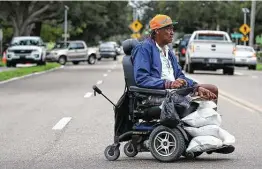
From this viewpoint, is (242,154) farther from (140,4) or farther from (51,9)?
(140,4)

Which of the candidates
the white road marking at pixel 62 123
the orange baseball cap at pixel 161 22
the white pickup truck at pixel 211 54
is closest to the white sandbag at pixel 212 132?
the orange baseball cap at pixel 161 22

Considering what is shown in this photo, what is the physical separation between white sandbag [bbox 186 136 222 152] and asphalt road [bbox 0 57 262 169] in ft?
0.58

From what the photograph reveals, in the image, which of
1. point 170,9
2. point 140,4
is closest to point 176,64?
point 170,9

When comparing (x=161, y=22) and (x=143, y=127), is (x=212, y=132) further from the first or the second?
(x=161, y=22)

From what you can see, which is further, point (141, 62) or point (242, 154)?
point (242, 154)

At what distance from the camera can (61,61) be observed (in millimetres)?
49406

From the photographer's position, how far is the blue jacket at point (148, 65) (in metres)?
7.82

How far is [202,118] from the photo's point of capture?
25.3 feet

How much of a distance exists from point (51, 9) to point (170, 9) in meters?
32.5

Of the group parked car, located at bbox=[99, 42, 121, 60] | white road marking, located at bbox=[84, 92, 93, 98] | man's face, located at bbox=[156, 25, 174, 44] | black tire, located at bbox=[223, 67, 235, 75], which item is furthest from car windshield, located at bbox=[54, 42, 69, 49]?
man's face, located at bbox=[156, 25, 174, 44]

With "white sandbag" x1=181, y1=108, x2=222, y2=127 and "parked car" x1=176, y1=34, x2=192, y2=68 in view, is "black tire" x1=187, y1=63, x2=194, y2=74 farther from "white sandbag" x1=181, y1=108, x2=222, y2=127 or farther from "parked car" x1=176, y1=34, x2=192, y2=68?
"white sandbag" x1=181, y1=108, x2=222, y2=127

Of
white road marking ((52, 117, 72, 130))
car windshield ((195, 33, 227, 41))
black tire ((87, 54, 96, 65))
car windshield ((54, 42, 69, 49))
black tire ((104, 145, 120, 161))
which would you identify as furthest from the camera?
black tire ((87, 54, 96, 65))

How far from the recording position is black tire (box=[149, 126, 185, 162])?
7.66 m

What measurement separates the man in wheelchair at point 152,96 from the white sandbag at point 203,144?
80 millimetres
